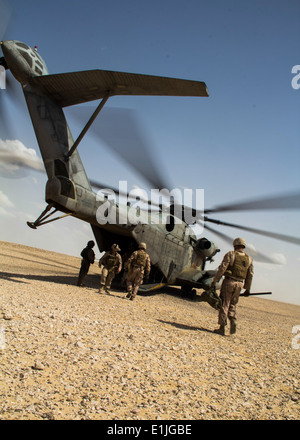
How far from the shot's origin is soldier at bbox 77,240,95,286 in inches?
360

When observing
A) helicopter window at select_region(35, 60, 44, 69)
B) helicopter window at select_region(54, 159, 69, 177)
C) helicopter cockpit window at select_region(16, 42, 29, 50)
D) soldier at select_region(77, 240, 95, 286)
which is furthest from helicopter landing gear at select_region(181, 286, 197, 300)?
helicopter cockpit window at select_region(16, 42, 29, 50)

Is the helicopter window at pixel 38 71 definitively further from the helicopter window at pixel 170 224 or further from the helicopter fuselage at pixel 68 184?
the helicopter window at pixel 170 224

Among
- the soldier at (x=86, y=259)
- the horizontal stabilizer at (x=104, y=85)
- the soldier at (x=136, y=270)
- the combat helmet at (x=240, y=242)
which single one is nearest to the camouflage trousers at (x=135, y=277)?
the soldier at (x=136, y=270)

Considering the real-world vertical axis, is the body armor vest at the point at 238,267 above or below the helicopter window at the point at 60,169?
below

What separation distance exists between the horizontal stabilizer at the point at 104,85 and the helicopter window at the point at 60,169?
166 cm

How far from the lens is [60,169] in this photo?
25.8ft

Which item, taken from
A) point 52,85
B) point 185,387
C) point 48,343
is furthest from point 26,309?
point 52,85

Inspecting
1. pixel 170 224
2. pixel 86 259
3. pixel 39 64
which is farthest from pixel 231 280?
pixel 39 64

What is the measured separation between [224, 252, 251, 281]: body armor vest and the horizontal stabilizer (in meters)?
3.53

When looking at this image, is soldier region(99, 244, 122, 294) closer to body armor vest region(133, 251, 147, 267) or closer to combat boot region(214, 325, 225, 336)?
body armor vest region(133, 251, 147, 267)

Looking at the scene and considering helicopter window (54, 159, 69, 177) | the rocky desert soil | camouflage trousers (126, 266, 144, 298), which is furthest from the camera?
camouflage trousers (126, 266, 144, 298)

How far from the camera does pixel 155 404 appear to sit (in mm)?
2516

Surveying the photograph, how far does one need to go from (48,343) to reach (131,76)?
5772 millimetres

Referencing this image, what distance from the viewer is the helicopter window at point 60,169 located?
780 cm
